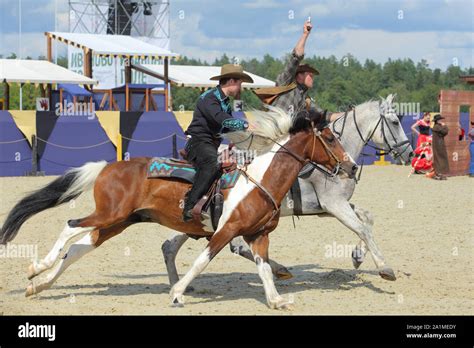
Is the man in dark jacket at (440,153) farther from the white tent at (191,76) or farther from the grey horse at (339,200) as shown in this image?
the white tent at (191,76)

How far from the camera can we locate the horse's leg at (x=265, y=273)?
26.0 ft

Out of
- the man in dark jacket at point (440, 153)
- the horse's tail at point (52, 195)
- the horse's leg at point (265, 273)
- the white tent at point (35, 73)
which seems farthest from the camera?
the white tent at point (35, 73)

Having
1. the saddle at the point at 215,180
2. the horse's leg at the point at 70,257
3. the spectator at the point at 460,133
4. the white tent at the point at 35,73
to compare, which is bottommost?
the horse's leg at the point at 70,257

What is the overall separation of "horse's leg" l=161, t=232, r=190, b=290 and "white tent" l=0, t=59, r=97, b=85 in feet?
77.5

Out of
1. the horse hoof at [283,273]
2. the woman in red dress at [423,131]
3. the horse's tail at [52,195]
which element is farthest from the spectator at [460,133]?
the horse's tail at [52,195]

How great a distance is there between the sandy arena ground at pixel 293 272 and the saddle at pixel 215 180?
879 mm

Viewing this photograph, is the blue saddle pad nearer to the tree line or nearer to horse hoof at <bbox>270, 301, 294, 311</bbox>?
horse hoof at <bbox>270, 301, 294, 311</bbox>

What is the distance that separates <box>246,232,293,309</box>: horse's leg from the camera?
7926 mm

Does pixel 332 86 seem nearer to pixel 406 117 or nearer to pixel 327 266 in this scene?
pixel 406 117

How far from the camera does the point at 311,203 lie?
9352 mm

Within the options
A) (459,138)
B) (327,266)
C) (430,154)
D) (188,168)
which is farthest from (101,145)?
(188,168)

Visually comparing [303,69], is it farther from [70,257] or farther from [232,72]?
[70,257]

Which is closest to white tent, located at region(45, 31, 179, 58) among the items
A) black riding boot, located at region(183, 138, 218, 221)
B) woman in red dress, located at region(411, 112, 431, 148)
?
woman in red dress, located at region(411, 112, 431, 148)

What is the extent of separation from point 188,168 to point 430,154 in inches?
689
